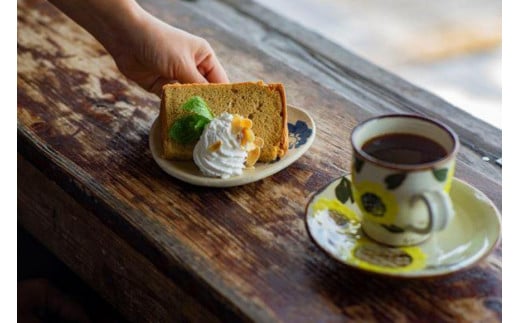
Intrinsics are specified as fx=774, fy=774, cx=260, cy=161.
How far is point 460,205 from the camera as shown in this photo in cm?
113

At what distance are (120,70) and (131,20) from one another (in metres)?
0.13

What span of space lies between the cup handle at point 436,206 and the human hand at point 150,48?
1.98ft

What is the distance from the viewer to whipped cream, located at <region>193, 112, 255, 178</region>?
3.96 ft

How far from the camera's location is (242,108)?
1306mm

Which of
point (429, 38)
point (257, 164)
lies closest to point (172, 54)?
point (257, 164)

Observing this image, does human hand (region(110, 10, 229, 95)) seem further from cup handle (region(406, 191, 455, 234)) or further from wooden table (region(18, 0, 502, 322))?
cup handle (region(406, 191, 455, 234))

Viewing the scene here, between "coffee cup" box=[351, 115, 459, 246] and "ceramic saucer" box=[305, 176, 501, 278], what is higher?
"coffee cup" box=[351, 115, 459, 246]

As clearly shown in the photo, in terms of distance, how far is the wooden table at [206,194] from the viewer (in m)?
1.03

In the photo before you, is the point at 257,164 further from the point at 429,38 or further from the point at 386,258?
the point at 429,38

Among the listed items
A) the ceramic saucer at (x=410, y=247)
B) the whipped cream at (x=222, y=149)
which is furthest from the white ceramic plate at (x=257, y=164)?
the ceramic saucer at (x=410, y=247)

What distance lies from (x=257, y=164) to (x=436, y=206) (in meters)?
0.35

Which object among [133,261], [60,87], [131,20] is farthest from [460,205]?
[60,87]

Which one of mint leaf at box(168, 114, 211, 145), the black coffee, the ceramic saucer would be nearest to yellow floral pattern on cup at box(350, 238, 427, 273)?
the ceramic saucer

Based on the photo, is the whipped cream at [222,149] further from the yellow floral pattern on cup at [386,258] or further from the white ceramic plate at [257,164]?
the yellow floral pattern on cup at [386,258]
